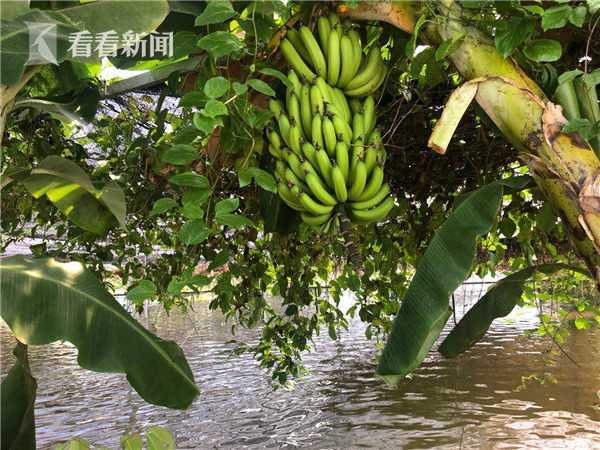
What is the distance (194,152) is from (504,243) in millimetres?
2104

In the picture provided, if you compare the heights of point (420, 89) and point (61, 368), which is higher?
point (420, 89)

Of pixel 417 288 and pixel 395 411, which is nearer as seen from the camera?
pixel 417 288

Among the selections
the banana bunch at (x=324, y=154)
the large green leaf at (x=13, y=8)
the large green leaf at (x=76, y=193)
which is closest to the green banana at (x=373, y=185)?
the banana bunch at (x=324, y=154)

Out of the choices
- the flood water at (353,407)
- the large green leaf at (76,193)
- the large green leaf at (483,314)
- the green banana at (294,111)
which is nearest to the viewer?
the green banana at (294,111)

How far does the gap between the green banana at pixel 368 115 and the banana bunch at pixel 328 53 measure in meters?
0.04

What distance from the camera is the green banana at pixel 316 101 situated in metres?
1.19

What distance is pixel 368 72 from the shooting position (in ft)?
4.28

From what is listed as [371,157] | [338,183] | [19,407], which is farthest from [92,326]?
[371,157]

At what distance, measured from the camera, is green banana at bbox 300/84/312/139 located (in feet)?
3.97

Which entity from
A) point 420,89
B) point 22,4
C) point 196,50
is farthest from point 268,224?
point 22,4

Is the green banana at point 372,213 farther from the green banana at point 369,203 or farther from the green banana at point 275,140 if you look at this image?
the green banana at point 275,140

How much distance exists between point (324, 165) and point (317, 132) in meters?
0.07

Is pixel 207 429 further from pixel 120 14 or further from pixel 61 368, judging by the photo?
pixel 120 14

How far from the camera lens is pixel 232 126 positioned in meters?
1.21
